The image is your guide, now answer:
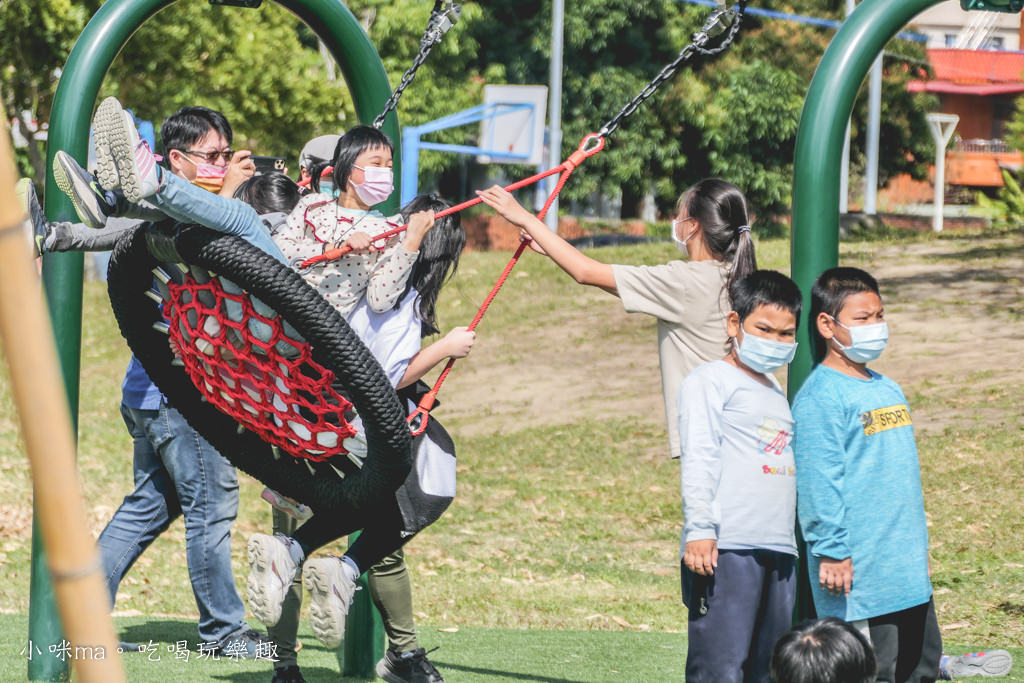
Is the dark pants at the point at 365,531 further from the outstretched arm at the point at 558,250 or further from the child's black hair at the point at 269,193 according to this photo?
the child's black hair at the point at 269,193

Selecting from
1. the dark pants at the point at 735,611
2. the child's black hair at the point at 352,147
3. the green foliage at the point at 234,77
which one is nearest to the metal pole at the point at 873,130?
the green foliage at the point at 234,77

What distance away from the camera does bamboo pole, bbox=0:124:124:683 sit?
137 centimetres

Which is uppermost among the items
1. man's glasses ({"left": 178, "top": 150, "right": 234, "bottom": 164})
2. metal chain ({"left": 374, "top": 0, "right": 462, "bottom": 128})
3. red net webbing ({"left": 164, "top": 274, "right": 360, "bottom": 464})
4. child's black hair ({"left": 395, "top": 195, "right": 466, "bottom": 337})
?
metal chain ({"left": 374, "top": 0, "right": 462, "bottom": 128})

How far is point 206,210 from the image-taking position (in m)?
3.25

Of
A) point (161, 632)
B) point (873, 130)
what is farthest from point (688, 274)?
point (873, 130)

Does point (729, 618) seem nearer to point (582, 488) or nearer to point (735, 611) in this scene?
point (735, 611)

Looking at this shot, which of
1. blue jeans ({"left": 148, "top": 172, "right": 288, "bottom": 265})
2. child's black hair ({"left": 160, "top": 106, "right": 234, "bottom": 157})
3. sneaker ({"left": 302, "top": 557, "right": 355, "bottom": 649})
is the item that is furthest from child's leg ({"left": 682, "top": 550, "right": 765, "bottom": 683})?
child's black hair ({"left": 160, "top": 106, "right": 234, "bottom": 157})

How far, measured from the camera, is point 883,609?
3500mm

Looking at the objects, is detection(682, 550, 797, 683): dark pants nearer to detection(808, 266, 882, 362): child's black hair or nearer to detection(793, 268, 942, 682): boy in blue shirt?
detection(793, 268, 942, 682): boy in blue shirt

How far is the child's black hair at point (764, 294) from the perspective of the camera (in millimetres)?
3428

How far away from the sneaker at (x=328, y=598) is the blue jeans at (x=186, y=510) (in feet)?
4.71

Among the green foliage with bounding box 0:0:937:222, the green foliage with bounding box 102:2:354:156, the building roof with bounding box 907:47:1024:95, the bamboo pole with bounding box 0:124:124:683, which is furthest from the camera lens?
the building roof with bounding box 907:47:1024:95

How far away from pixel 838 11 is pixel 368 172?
2892cm

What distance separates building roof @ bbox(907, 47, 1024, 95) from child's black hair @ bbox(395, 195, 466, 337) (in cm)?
4277
